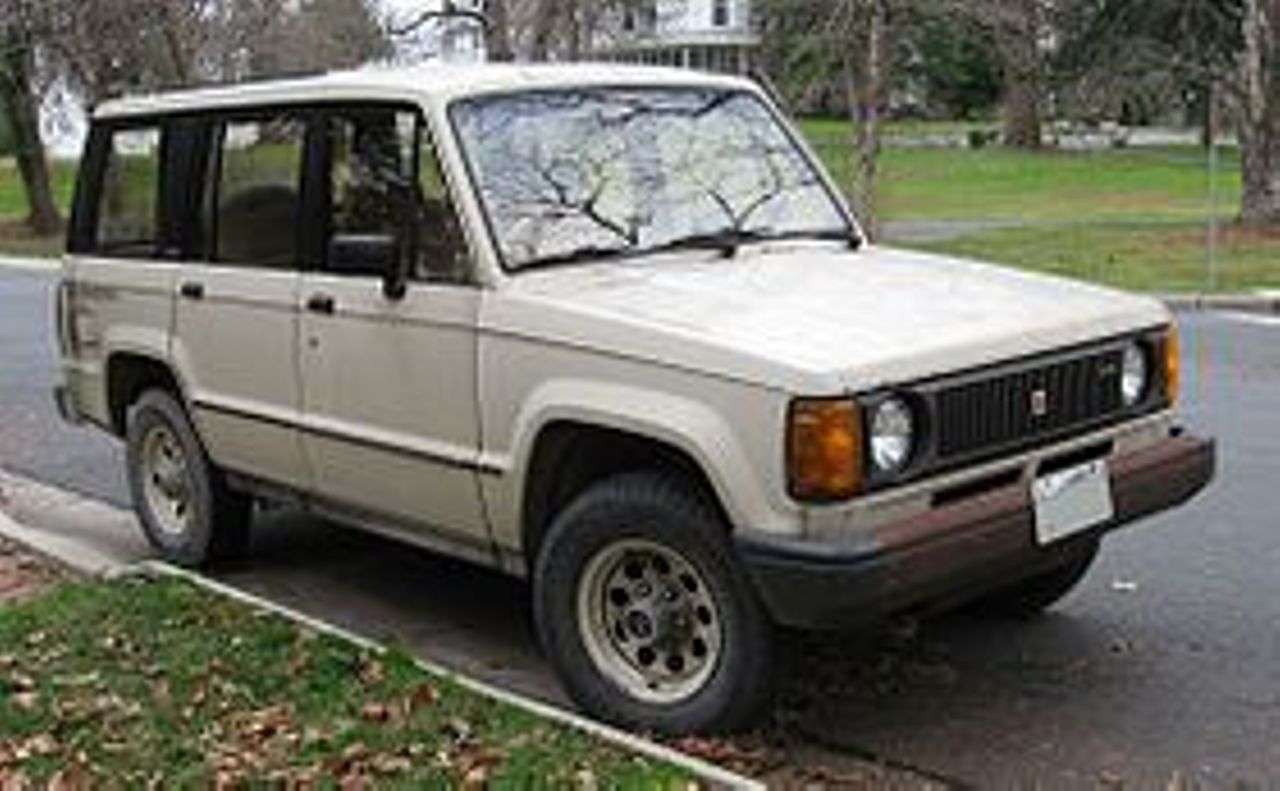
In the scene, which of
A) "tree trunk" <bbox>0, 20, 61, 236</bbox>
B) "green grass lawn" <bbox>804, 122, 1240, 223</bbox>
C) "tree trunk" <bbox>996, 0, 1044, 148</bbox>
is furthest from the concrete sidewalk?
"tree trunk" <bbox>0, 20, 61, 236</bbox>

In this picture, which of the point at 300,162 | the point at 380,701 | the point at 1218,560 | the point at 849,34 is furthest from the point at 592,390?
the point at 849,34

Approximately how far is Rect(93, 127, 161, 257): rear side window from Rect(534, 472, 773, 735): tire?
267cm

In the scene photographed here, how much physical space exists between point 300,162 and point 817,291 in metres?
2.01

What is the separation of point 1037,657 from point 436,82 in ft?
8.73

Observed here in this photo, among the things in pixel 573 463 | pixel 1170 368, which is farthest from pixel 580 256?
A: pixel 1170 368

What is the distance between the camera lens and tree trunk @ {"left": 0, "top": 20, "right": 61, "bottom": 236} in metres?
36.6

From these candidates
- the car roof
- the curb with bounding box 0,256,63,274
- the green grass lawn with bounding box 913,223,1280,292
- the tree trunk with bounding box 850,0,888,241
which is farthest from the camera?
the curb with bounding box 0,256,63,274

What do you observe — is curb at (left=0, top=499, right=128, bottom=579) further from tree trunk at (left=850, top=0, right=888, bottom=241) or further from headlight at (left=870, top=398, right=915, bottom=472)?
tree trunk at (left=850, top=0, right=888, bottom=241)

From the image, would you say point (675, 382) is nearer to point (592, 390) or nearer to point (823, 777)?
point (592, 390)

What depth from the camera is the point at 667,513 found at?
4.86 m

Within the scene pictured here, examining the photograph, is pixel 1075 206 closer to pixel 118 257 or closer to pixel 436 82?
pixel 118 257

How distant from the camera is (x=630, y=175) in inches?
230

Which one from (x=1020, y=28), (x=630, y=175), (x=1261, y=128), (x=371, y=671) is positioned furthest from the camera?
(x=1020, y=28)

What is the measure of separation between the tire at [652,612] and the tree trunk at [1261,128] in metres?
21.7
